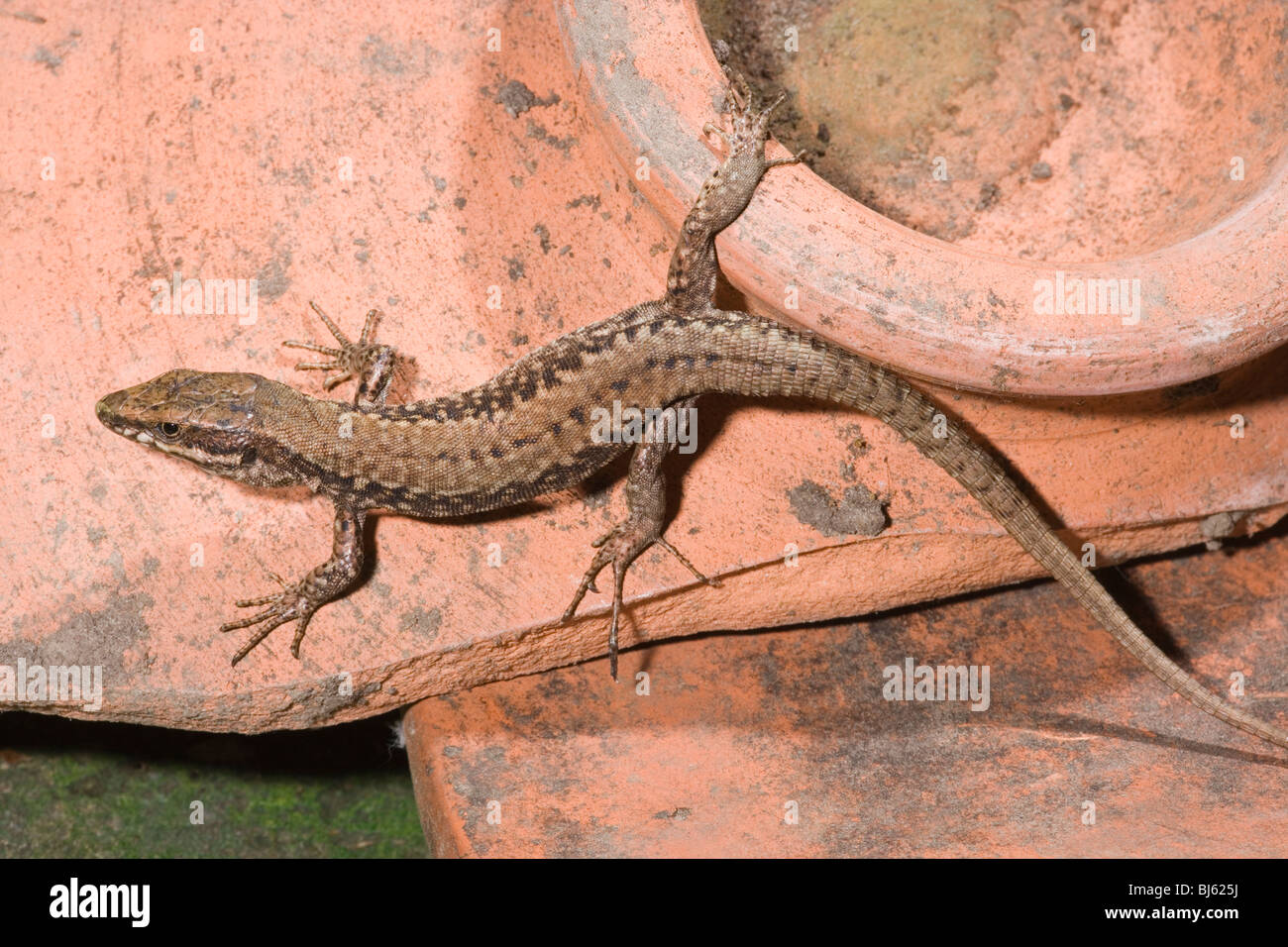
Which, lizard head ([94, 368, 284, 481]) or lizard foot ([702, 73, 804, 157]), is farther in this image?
lizard head ([94, 368, 284, 481])

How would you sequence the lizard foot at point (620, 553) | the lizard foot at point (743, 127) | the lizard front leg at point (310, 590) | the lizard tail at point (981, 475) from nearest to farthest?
the lizard foot at point (743, 127) → the lizard tail at point (981, 475) → the lizard front leg at point (310, 590) → the lizard foot at point (620, 553)

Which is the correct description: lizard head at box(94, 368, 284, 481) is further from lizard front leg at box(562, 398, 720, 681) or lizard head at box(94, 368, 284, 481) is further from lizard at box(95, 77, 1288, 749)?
lizard front leg at box(562, 398, 720, 681)

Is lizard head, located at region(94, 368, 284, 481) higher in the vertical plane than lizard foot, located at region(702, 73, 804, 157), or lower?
lower

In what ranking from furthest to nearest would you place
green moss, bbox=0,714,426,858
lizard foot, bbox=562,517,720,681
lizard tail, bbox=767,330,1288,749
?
green moss, bbox=0,714,426,858, lizard foot, bbox=562,517,720,681, lizard tail, bbox=767,330,1288,749

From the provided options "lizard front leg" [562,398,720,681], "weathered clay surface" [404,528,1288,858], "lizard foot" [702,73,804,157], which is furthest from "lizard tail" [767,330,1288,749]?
"lizard foot" [702,73,804,157]

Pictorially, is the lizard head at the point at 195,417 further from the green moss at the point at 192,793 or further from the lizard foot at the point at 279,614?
the green moss at the point at 192,793

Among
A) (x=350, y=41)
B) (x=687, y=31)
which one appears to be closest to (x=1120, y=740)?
(x=687, y=31)

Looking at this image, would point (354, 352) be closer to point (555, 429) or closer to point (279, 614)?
point (555, 429)

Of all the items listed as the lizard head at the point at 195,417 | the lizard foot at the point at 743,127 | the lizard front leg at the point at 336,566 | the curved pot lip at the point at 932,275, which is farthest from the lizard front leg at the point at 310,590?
the lizard foot at the point at 743,127
